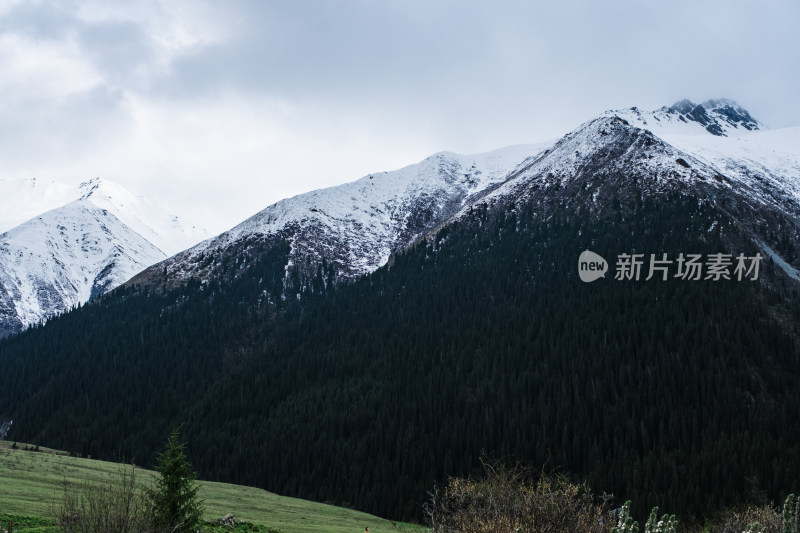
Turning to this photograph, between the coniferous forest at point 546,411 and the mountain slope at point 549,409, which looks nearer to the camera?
the coniferous forest at point 546,411

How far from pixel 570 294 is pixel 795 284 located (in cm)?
6919

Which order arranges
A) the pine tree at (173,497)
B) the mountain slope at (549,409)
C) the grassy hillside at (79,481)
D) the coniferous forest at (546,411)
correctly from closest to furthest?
the pine tree at (173,497)
the grassy hillside at (79,481)
the coniferous forest at (546,411)
the mountain slope at (549,409)

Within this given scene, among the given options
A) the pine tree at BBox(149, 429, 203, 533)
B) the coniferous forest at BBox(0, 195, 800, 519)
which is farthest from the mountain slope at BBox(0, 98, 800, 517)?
the pine tree at BBox(149, 429, 203, 533)

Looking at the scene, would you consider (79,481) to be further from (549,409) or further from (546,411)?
(549,409)

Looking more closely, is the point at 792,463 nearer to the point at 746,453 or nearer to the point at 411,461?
the point at 746,453

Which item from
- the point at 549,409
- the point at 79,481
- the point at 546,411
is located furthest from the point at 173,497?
the point at 549,409

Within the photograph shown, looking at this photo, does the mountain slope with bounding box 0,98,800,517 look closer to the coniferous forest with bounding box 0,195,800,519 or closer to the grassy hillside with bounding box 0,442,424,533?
the coniferous forest with bounding box 0,195,800,519

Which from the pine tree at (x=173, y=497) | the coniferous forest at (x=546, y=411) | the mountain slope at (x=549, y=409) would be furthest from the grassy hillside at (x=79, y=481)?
the mountain slope at (x=549, y=409)

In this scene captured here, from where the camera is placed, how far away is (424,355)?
187 m

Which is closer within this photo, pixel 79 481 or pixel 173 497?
pixel 173 497

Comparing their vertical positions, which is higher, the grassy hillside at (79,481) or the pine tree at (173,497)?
the pine tree at (173,497)

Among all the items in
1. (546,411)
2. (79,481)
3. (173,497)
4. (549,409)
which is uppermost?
(173,497)

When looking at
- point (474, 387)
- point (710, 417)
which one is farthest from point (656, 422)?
point (474, 387)

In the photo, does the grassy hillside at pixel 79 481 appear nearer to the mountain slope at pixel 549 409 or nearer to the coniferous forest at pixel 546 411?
the coniferous forest at pixel 546 411
